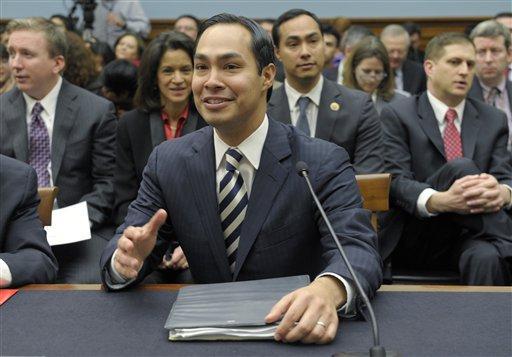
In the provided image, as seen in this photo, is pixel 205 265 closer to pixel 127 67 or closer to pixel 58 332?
pixel 58 332

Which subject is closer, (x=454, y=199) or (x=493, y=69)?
(x=454, y=199)

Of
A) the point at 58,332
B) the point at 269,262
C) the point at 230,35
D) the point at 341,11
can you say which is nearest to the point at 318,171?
the point at 269,262

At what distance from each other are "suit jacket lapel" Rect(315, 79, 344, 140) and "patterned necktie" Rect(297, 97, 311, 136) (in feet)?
0.17

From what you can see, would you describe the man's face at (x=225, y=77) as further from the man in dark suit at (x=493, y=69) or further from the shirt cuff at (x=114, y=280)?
the man in dark suit at (x=493, y=69)

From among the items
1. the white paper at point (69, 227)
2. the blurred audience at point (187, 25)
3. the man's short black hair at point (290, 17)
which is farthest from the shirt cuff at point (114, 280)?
the blurred audience at point (187, 25)

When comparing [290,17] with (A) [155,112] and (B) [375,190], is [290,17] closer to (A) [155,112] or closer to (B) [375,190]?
(A) [155,112]

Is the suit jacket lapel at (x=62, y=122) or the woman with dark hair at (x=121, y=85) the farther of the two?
the woman with dark hair at (x=121, y=85)

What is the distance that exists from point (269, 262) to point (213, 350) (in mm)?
473

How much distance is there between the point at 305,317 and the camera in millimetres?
1291

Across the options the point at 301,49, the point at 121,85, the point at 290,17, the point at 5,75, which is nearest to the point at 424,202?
the point at 301,49

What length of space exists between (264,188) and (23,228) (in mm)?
569

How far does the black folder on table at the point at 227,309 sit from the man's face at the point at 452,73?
6.23 feet

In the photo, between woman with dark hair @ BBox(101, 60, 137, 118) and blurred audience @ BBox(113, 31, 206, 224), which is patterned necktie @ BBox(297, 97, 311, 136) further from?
woman with dark hair @ BBox(101, 60, 137, 118)

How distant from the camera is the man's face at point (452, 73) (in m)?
3.20
